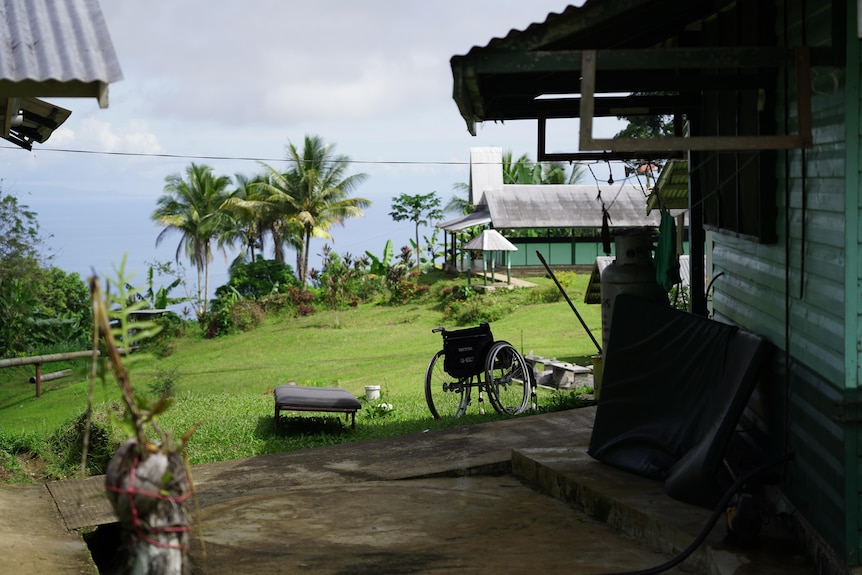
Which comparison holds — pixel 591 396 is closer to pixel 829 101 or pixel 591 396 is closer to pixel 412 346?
pixel 829 101

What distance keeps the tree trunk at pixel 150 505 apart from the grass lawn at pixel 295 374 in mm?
6992

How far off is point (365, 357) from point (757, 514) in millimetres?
19078

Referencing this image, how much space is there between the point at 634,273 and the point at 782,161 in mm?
3375

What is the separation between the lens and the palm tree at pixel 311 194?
3828 cm

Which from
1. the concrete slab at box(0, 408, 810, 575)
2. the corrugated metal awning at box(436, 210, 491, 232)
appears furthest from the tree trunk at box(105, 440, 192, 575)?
the corrugated metal awning at box(436, 210, 491, 232)

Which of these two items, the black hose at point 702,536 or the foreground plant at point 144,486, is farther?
the black hose at point 702,536

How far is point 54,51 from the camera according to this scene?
450 cm

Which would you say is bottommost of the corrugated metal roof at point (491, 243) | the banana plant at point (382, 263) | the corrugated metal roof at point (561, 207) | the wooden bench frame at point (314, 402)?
the wooden bench frame at point (314, 402)

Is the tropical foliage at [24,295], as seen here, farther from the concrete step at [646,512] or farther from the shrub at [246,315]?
the concrete step at [646,512]

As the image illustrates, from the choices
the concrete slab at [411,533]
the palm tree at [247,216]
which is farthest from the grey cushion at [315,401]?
the palm tree at [247,216]

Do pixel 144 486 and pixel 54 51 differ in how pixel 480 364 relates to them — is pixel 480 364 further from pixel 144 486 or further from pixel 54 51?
pixel 144 486

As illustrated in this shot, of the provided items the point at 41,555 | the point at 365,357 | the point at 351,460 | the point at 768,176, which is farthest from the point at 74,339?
the point at 768,176

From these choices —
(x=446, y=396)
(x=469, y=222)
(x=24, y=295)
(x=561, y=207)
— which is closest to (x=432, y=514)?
(x=446, y=396)

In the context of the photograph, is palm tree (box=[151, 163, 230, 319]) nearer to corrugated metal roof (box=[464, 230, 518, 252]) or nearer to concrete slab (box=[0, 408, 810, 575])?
corrugated metal roof (box=[464, 230, 518, 252])
